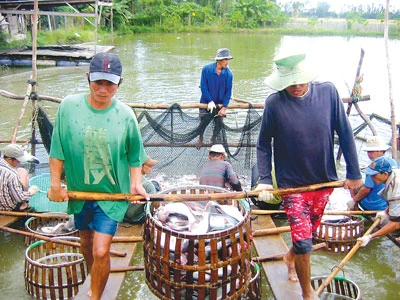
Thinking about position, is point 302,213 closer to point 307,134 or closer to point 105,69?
point 307,134

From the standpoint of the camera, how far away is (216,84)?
22.1ft

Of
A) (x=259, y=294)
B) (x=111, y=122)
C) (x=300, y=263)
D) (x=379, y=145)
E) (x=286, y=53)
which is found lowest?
(x=259, y=294)

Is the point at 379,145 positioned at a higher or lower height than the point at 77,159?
lower

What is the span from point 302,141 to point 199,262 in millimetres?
1037

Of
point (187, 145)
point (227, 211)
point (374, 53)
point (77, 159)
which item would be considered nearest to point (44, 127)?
point (187, 145)

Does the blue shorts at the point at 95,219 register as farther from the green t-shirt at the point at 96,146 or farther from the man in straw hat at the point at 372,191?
the man in straw hat at the point at 372,191

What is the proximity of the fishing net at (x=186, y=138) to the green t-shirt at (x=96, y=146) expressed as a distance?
10.8 feet

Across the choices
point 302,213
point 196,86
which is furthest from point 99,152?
point 196,86

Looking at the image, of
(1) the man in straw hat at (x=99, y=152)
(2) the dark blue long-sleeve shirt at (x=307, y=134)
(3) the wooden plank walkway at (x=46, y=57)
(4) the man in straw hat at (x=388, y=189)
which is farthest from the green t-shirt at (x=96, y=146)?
(3) the wooden plank walkway at (x=46, y=57)

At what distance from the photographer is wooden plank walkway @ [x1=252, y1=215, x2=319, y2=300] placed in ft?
10.8

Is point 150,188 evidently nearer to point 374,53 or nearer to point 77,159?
point 77,159

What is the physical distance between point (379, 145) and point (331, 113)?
7.91ft

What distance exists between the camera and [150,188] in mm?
4469

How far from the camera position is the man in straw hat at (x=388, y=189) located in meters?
4.14
